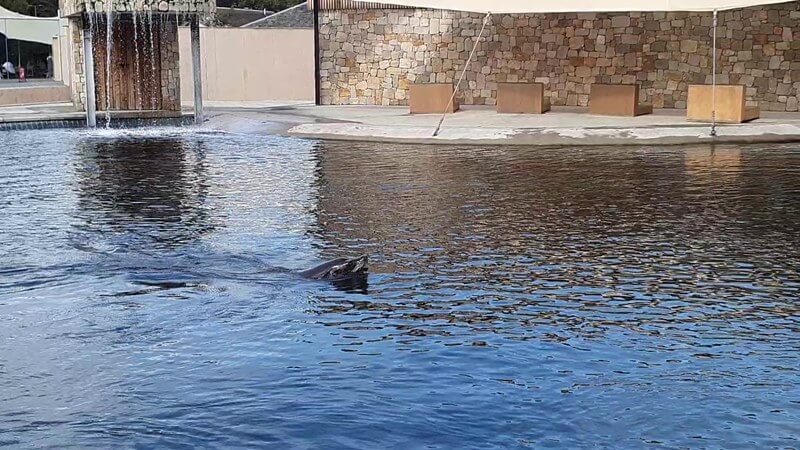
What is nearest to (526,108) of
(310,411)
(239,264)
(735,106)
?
(735,106)

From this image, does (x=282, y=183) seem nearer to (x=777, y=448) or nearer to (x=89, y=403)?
(x=89, y=403)

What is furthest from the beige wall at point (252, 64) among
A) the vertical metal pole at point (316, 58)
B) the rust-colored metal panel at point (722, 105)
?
the rust-colored metal panel at point (722, 105)

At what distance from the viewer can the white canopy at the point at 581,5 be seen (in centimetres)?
2022

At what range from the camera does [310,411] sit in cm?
621

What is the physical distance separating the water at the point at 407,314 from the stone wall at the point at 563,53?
10.6m

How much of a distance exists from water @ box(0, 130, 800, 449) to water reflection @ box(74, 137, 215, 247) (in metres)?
0.08

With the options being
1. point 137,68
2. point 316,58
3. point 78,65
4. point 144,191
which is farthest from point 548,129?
point 78,65

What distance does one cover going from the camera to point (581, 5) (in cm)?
2128

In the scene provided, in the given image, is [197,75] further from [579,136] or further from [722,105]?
[722,105]

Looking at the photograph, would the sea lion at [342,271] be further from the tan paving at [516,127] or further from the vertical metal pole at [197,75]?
the vertical metal pole at [197,75]

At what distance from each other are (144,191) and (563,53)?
15.5 m

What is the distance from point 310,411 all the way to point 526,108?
20.2m

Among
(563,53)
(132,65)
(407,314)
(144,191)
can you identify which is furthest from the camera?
(132,65)

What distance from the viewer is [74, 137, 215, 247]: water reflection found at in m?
11.8
